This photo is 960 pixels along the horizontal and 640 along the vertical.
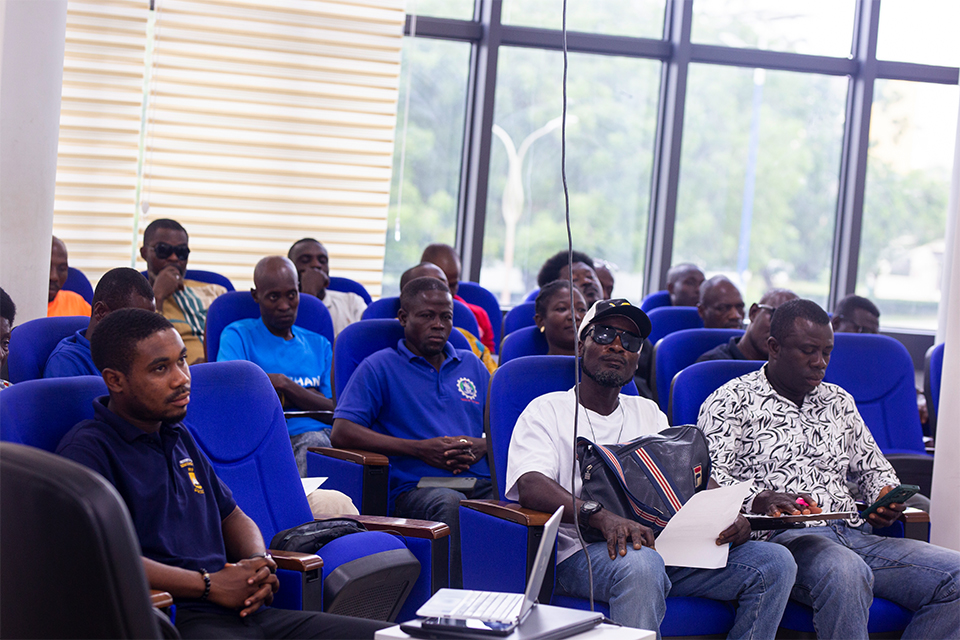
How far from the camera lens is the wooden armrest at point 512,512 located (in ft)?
7.63

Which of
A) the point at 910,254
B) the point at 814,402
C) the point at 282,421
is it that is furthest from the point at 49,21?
the point at 910,254

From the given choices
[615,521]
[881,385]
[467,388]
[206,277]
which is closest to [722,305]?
[881,385]

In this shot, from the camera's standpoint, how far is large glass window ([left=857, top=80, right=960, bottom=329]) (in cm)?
707

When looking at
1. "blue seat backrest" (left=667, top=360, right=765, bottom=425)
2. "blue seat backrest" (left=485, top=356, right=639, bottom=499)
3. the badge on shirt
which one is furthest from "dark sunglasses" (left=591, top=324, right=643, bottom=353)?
the badge on shirt

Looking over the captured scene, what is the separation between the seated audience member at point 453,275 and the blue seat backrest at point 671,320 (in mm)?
888

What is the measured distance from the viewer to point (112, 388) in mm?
1927

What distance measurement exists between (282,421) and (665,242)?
16.2 ft

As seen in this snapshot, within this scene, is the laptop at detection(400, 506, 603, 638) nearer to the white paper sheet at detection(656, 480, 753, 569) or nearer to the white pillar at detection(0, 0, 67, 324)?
the white paper sheet at detection(656, 480, 753, 569)

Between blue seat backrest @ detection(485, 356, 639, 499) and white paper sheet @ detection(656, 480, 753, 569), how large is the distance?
1.76 feet

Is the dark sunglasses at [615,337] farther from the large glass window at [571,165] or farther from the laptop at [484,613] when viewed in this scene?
the large glass window at [571,165]

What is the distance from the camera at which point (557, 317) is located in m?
3.61

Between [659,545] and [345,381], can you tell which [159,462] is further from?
[345,381]

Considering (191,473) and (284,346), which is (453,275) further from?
(191,473)

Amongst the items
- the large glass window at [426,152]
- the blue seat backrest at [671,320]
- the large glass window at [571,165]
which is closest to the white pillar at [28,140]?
the blue seat backrest at [671,320]
